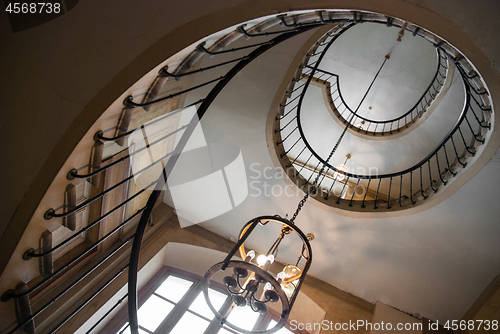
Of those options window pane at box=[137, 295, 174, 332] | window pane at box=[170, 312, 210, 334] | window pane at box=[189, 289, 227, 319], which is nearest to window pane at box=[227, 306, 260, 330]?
window pane at box=[189, 289, 227, 319]

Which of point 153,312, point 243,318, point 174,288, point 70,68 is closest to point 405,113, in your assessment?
point 243,318

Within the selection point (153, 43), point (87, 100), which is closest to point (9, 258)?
point (87, 100)

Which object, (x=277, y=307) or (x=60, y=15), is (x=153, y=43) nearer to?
(x=60, y=15)

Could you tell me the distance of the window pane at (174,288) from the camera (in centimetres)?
479

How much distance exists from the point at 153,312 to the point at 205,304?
84 centimetres

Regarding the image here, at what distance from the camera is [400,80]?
741 cm

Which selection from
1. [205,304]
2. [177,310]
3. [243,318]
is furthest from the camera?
[205,304]

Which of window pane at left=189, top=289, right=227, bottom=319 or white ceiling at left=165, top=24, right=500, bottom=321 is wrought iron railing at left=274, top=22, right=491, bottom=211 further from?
window pane at left=189, top=289, right=227, bottom=319

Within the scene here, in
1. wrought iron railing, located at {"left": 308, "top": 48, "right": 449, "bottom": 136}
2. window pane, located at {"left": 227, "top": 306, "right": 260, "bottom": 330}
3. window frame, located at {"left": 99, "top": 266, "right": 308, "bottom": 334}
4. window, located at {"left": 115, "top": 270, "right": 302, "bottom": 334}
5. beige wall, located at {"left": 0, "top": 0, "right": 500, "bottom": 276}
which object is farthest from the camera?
wrought iron railing, located at {"left": 308, "top": 48, "right": 449, "bottom": 136}

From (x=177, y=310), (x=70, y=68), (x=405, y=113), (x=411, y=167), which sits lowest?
(x=177, y=310)

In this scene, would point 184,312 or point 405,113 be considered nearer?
point 184,312

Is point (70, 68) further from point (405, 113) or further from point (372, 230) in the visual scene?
point (405, 113)

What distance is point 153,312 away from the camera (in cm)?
450

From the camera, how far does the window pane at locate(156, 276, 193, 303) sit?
479 centimetres
